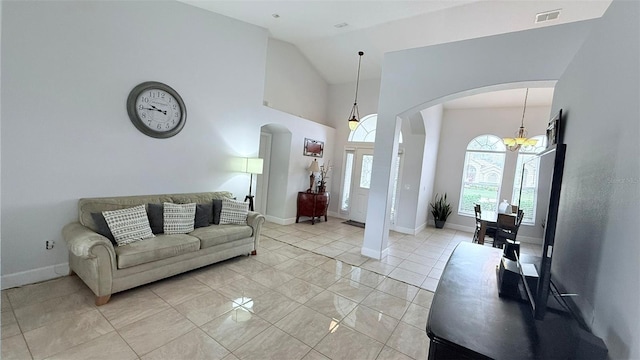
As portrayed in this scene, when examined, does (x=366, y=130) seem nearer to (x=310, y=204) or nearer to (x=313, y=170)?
(x=313, y=170)

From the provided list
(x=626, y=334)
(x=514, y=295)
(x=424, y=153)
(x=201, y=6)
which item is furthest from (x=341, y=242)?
(x=201, y=6)

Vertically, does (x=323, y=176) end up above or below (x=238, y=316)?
above

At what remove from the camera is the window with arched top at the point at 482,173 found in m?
6.42

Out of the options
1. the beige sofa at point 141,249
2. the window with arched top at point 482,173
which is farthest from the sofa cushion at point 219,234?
the window with arched top at point 482,173

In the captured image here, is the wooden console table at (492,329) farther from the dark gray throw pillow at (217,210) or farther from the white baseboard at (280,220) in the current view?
the white baseboard at (280,220)

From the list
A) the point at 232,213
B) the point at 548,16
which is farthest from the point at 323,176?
the point at 548,16

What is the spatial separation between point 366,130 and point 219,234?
4736 mm

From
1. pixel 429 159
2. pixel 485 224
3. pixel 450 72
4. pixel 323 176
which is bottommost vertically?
pixel 485 224

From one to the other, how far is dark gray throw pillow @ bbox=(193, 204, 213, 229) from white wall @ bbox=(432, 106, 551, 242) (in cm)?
588

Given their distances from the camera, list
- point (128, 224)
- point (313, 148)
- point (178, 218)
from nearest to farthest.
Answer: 1. point (128, 224)
2. point (178, 218)
3. point (313, 148)

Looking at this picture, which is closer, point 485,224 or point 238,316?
point 238,316

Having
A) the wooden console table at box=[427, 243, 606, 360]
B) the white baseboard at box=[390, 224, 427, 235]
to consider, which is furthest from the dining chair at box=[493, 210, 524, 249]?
the wooden console table at box=[427, 243, 606, 360]

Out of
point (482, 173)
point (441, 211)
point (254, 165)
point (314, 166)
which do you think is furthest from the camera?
point (441, 211)

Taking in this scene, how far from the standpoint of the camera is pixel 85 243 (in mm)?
2379
